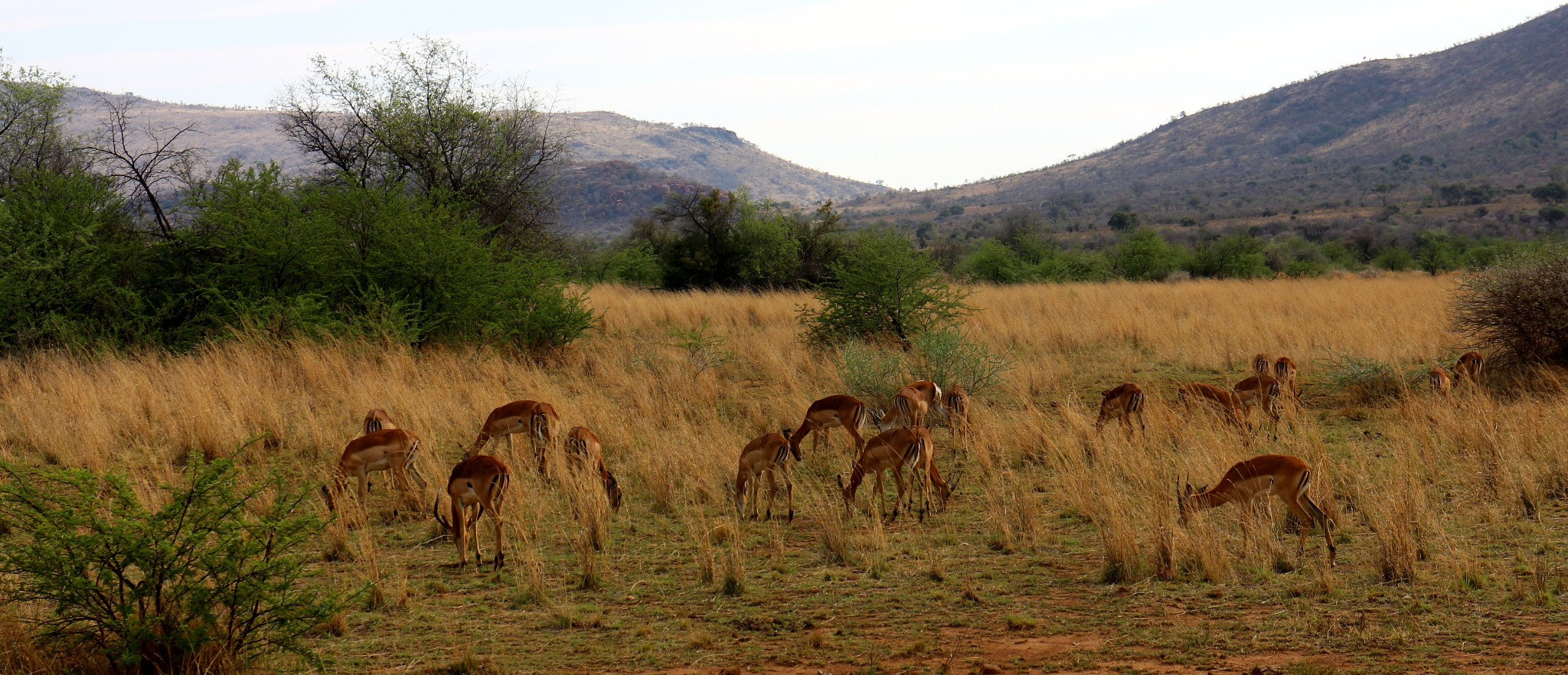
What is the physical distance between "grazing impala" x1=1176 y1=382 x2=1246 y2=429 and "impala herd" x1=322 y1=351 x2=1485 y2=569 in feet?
0.04

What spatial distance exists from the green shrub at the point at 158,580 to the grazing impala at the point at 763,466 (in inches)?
124

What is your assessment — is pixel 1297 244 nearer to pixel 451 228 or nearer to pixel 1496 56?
pixel 451 228

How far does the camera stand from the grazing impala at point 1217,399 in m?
9.55

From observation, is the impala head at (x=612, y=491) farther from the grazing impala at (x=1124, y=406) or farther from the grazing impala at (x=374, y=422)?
the grazing impala at (x=1124, y=406)

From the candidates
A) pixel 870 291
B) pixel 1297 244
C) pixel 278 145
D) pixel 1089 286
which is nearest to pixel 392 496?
pixel 870 291

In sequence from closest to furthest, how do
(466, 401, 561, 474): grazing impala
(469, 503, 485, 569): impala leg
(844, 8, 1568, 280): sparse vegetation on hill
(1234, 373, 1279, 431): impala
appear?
(469, 503, 485, 569): impala leg < (466, 401, 561, 474): grazing impala < (1234, 373, 1279, 431): impala < (844, 8, 1568, 280): sparse vegetation on hill

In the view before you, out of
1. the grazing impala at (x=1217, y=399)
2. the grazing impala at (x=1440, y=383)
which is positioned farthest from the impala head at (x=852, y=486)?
the grazing impala at (x=1440, y=383)

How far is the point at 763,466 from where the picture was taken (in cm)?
733

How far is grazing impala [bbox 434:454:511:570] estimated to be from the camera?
6.19 metres

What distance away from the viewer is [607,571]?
6277 mm

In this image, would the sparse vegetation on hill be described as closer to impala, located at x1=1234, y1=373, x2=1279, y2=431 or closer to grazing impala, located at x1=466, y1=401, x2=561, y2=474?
impala, located at x1=1234, y1=373, x2=1279, y2=431

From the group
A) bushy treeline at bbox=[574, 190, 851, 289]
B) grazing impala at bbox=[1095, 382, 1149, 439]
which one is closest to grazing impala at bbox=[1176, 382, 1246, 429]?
grazing impala at bbox=[1095, 382, 1149, 439]

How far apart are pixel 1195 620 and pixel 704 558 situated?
9.10 ft

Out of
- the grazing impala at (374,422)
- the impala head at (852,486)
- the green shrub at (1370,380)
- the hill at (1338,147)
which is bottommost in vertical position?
the green shrub at (1370,380)
